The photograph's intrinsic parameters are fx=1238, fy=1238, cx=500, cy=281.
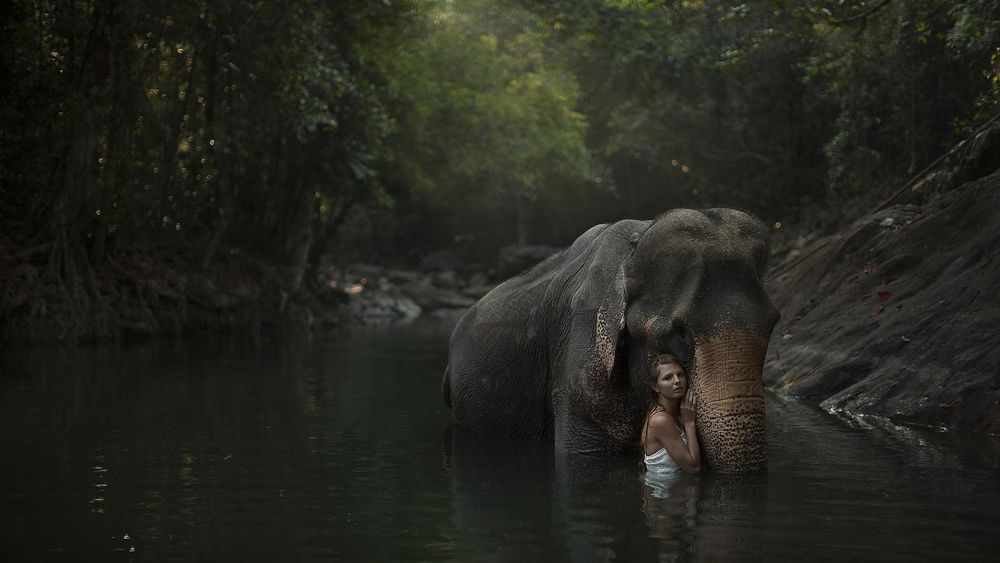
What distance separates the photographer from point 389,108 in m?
34.1

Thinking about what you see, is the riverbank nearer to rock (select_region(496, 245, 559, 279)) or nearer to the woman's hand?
rock (select_region(496, 245, 559, 279))

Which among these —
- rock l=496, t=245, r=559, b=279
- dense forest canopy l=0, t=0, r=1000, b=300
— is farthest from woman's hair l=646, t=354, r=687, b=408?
rock l=496, t=245, r=559, b=279

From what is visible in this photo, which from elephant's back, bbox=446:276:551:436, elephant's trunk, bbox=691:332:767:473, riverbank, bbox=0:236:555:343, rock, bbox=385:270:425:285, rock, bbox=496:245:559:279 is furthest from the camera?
rock, bbox=385:270:425:285

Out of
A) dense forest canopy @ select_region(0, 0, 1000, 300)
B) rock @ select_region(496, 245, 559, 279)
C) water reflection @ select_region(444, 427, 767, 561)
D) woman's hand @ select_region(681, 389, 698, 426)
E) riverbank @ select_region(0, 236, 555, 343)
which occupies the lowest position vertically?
water reflection @ select_region(444, 427, 767, 561)

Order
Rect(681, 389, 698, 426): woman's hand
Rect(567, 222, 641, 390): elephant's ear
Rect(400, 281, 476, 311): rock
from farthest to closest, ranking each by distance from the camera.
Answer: Rect(400, 281, 476, 311): rock
Rect(567, 222, 641, 390): elephant's ear
Rect(681, 389, 698, 426): woman's hand

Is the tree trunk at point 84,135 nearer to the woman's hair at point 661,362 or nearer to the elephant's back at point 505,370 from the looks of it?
the elephant's back at point 505,370

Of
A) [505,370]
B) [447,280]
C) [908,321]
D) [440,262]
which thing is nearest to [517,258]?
[447,280]

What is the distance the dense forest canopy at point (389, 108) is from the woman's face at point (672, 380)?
818 centimetres

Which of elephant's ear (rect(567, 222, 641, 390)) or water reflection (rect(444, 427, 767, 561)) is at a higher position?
elephant's ear (rect(567, 222, 641, 390))

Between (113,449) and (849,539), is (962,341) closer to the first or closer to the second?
(849,539)

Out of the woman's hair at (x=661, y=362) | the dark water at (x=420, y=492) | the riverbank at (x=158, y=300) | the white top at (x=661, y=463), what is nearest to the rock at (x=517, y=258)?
the riverbank at (x=158, y=300)

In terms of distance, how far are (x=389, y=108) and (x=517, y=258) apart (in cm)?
1649

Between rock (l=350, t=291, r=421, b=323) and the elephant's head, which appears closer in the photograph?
the elephant's head

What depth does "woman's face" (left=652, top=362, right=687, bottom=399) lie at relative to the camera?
7.50 m
